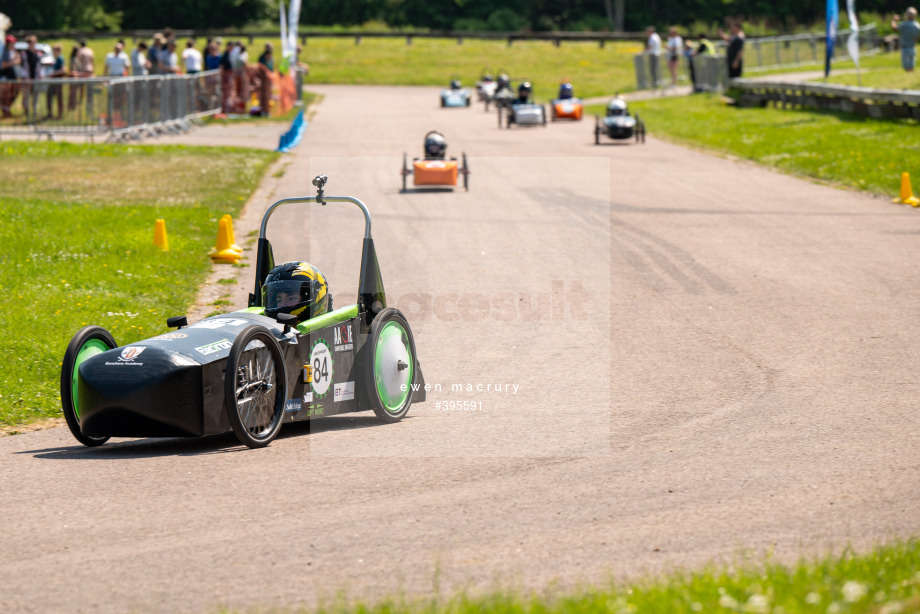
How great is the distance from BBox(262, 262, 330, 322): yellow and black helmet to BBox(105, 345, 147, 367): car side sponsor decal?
1073 mm

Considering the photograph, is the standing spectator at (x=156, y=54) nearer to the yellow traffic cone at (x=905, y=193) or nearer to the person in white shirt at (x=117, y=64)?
the person in white shirt at (x=117, y=64)

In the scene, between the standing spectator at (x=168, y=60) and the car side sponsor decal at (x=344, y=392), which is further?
the standing spectator at (x=168, y=60)

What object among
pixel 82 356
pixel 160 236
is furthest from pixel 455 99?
pixel 82 356

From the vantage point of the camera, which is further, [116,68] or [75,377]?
[116,68]

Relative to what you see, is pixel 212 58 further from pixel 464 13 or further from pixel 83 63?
pixel 464 13

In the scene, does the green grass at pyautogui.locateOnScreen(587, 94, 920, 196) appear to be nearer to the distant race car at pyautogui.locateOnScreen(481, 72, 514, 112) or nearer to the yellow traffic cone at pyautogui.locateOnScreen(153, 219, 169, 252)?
the distant race car at pyautogui.locateOnScreen(481, 72, 514, 112)

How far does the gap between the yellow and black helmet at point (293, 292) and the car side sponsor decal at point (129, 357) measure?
1.07m

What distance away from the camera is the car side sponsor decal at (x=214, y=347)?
7066 mm

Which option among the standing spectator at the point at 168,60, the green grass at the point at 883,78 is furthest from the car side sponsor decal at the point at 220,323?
the standing spectator at the point at 168,60

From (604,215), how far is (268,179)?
723 cm

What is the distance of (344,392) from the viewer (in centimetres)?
812

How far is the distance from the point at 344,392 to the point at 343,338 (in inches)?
15.0

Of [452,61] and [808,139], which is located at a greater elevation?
[452,61]

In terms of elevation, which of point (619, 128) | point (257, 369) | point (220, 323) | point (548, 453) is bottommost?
point (548, 453)
